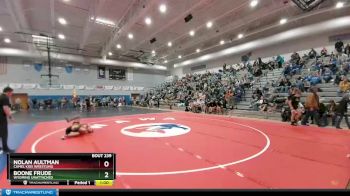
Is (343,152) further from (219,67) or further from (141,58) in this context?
(141,58)

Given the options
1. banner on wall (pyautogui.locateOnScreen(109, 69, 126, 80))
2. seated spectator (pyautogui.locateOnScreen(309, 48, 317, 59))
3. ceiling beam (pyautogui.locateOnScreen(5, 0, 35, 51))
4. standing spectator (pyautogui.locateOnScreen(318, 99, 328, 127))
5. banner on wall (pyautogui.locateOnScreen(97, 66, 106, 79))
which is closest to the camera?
standing spectator (pyautogui.locateOnScreen(318, 99, 328, 127))

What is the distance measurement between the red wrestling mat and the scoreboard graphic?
3.63 feet

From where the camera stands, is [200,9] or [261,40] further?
[261,40]

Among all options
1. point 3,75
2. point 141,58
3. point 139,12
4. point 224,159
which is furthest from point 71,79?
point 224,159

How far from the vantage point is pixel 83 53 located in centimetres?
2148

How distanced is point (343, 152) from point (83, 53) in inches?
Answer: 903

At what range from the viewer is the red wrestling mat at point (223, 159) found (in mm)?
2539

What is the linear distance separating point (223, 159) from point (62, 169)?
2700mm

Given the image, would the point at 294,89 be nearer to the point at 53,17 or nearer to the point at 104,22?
the point at 104,22

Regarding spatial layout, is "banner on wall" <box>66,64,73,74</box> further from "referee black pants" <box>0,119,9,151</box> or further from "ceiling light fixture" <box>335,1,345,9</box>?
"ceiling light fixture" <box>335,1,345,9</box>

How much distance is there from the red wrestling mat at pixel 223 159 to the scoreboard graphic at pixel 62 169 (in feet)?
3.63

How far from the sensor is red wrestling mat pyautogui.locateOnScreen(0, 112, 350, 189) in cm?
254

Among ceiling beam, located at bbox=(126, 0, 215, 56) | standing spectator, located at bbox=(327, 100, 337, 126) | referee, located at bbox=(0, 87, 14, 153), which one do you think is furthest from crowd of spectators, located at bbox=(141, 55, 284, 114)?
referee, located at bbox=(0, 87, 14, 153)

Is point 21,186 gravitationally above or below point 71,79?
below
